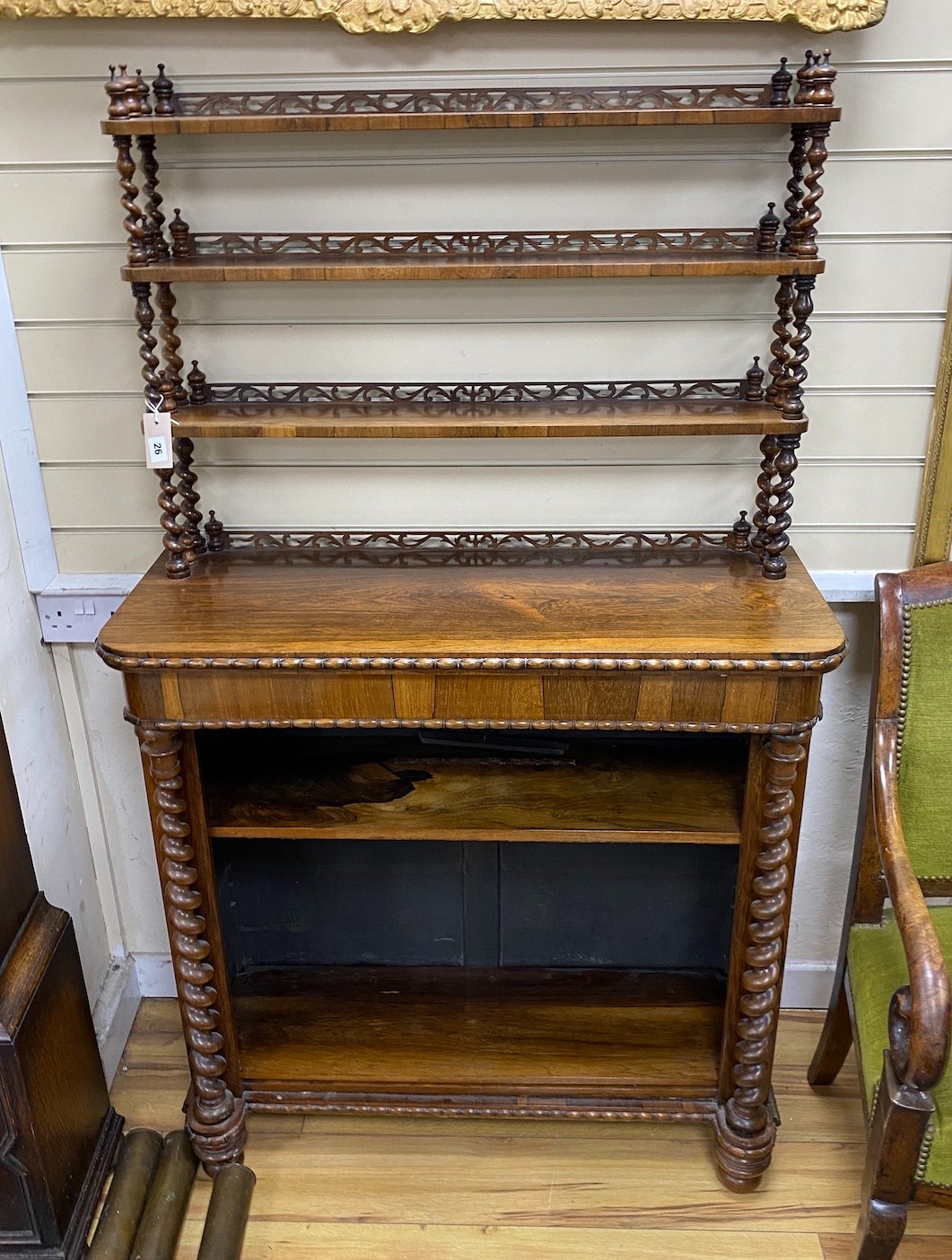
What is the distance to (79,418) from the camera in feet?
6.82

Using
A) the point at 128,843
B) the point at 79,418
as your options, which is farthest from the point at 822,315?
the point at 128,843

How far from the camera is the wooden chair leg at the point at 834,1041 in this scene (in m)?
2.13

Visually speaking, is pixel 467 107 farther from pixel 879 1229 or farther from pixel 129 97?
pixel 879 1229

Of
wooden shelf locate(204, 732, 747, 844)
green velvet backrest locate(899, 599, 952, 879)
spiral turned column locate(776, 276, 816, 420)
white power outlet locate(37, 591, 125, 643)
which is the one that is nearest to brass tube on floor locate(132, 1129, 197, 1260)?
wooden shelf locate(204, 732, 747, 844)

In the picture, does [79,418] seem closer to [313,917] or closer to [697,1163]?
[313,917]

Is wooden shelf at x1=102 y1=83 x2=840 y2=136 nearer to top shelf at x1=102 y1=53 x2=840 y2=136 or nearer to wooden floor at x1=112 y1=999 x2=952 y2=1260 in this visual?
top shelf at x1=102 y1=53 x2=840 y2=136

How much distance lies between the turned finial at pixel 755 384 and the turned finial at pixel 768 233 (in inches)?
7.5

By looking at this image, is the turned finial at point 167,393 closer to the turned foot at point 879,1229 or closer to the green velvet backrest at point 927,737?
the green velvet backrest at point 927,737

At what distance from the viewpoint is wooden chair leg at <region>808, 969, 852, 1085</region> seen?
7.00 ft

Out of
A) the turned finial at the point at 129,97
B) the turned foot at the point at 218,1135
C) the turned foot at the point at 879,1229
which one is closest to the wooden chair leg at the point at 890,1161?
the turned foot at the point at 879,1229

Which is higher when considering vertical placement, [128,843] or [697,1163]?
[128,843]

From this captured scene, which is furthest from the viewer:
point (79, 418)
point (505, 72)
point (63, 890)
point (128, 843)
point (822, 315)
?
point (128, 843)

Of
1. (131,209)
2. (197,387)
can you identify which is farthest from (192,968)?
(131,209)

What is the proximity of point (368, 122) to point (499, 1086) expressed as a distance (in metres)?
1.75
